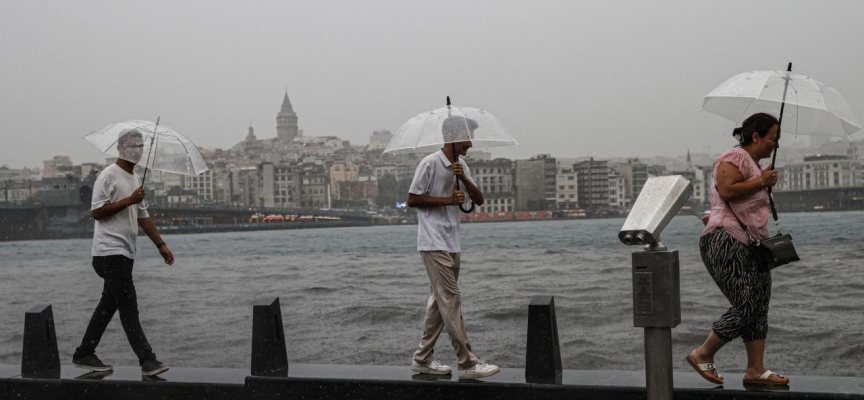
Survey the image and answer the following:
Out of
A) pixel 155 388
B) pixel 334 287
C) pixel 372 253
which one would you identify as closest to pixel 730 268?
pixel 155 388

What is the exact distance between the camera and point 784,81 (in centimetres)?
533

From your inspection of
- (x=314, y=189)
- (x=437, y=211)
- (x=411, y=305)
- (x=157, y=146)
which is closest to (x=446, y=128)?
(x=437, y=211)

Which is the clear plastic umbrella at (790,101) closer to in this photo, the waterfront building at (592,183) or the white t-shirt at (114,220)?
the white t-shirt at (114,220)

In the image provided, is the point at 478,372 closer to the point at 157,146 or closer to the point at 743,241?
the point at 743,241

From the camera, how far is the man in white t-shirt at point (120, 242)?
591 centimetres

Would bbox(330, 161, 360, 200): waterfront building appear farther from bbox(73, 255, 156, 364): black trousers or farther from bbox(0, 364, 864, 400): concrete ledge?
bbox(0, 364, 864, 400): concrete ledge

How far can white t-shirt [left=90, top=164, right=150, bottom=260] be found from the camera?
19.4 ft

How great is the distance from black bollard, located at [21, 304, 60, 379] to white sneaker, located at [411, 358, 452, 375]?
2125 mm

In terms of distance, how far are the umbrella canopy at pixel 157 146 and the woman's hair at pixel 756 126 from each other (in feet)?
11.2

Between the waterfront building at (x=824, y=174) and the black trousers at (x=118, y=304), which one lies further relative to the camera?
the waterfront building at (x=824, y=174)

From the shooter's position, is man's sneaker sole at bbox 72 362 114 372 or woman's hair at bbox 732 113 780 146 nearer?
woman's hair at bbox 732 113 780 146

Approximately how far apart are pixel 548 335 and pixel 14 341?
22337mm

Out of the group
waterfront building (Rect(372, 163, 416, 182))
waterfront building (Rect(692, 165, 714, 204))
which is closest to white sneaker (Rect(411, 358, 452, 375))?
waterfront building (Rect(692, 165, 714, 204))

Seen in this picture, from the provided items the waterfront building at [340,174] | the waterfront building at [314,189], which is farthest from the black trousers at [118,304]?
the waterfront building at [340,174]
